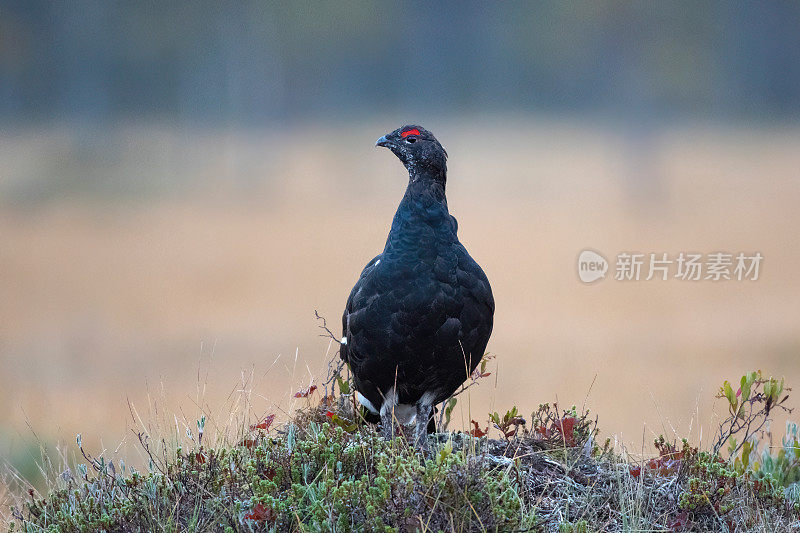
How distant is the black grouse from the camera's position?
342cm

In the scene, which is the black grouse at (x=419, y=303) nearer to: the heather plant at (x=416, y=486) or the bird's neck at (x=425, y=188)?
the bird's neck at (x=425, y=188)

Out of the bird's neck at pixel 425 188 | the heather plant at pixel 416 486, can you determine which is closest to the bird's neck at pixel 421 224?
the bird's neck at pixel 425 188

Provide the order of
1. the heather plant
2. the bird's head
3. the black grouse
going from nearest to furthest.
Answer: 1. the heather plant
2. the black grouse
3. the bird's head

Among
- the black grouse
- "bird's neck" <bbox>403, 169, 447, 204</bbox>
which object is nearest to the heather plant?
the black grouse

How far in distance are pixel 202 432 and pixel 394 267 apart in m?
0.99

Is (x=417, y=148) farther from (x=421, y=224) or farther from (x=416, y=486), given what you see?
(x=416, y=486)

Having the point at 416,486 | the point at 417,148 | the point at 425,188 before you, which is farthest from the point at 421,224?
the point at 416,486

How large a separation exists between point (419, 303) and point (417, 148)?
66 centimetres

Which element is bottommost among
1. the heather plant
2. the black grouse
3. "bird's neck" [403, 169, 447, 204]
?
the heather plant

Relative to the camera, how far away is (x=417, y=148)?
3.54m

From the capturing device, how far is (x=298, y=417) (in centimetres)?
378

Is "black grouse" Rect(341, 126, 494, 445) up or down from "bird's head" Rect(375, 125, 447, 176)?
down

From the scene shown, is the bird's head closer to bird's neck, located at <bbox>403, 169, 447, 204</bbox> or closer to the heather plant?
bird's neck, located at <bbox>403, 169, 447, 204</bbox>

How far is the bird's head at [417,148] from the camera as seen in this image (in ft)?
11.6
